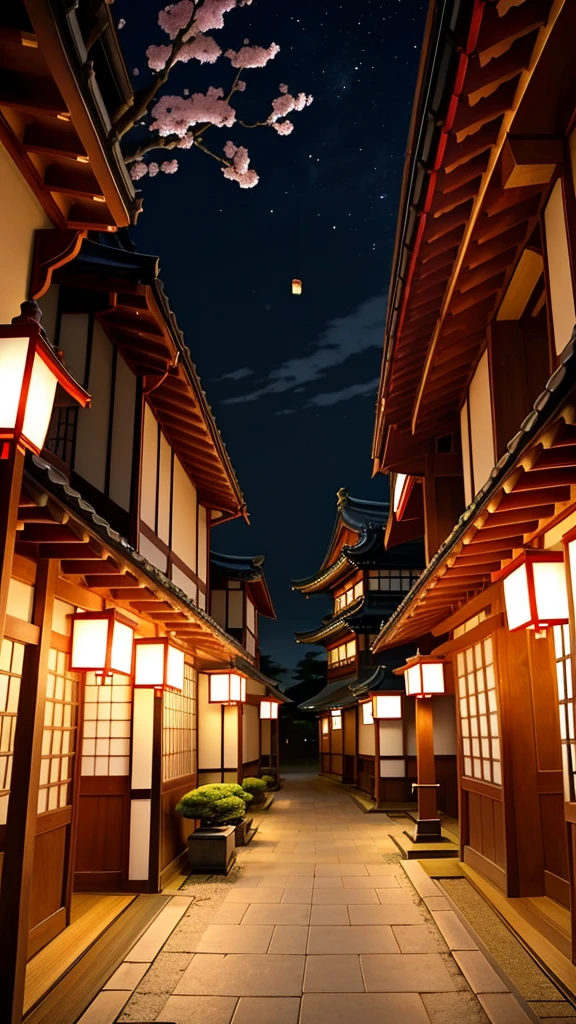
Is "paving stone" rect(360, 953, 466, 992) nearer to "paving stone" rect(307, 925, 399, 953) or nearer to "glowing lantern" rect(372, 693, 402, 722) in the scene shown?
"paving stone" rect(307, 925, 399, 953)

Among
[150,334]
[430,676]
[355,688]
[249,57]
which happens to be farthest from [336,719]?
[249,57]

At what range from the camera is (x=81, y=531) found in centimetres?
579

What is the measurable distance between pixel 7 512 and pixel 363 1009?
4867 mm

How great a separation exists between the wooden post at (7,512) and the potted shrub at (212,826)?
8.26 metres

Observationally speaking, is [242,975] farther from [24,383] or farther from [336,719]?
[336,719]

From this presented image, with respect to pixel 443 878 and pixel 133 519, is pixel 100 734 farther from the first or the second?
pixel 443 878

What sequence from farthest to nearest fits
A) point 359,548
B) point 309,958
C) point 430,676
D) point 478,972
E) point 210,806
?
point 359,548 → point 430,676 → point 210,806 → point 309,958 → point 478,972

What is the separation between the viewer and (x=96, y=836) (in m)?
10.0

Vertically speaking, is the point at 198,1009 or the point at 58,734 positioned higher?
the point at 58,734

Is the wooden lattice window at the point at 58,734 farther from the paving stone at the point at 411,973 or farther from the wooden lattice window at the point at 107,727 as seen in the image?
the paving stone at the point at 411,973

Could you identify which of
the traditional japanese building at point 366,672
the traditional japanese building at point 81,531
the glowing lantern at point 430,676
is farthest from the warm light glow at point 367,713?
the glowing lantern at point 430,676

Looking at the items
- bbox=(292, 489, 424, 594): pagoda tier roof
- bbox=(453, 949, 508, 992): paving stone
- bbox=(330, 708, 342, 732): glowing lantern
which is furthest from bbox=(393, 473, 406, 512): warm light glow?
bbox=(330, 708, 342, 732): glowing lantern

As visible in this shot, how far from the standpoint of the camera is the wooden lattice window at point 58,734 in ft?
24.6

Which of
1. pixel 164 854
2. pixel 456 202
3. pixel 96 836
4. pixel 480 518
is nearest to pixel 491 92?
pixel 456 202
